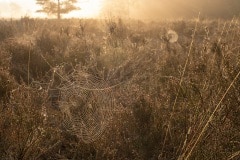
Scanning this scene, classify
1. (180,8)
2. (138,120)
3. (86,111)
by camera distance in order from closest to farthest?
(138,120)
(86,111)
(180,8)

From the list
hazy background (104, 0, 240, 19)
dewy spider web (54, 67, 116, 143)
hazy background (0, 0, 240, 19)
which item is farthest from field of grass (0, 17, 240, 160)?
hazy background (104, 0, 240, 19)

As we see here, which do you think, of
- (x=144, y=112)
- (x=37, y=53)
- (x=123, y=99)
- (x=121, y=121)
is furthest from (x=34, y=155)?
(x=37, y=53)

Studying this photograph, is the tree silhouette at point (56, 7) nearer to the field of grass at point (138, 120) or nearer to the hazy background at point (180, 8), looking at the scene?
the hazy background at point (180, 8)

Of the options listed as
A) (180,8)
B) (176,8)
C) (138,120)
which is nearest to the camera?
(138,120)

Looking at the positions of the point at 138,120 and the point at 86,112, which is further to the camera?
the point at 86,112

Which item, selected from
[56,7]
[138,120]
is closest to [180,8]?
[56,7]

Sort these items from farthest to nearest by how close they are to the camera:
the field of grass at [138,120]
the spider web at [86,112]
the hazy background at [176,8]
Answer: the hazy background at [176,8]
the spider web at [86,112]
the field of grass at [138,120]

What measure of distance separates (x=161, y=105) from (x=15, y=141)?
155 cm

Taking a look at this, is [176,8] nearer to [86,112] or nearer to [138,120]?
[86,112]

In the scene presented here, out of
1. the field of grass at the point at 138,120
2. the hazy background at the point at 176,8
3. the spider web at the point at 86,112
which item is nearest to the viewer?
the field of grass at the point at 138,120

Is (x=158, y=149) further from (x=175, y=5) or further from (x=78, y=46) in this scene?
(x=175, y=5)

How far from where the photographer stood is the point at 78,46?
26.5ft

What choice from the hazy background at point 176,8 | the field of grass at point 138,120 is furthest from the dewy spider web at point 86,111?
the hazy background at point 176,8

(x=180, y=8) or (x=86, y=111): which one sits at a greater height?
(x=180, y=8)
